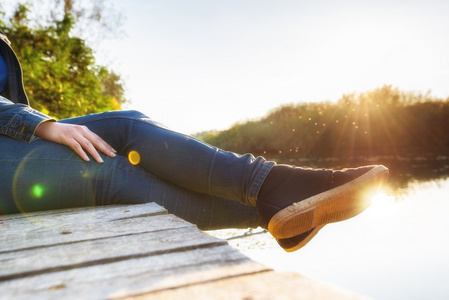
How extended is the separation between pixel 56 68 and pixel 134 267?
3.47 metres

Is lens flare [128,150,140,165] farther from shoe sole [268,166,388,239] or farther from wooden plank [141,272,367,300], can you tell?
wooden plank [141,272,367,300]

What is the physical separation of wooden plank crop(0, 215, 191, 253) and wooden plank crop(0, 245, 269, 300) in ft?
0.54

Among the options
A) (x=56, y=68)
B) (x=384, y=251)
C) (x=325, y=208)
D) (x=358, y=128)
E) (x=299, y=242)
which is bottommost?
(x=384, y=251)

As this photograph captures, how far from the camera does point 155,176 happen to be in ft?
3.25

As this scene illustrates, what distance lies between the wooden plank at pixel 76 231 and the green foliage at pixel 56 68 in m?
2.80

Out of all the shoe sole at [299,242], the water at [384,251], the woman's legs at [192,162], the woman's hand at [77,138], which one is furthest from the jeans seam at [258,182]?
the water at [384,251]

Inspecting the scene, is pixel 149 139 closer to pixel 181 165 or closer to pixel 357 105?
pixel 181 165

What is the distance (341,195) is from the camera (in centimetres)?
87

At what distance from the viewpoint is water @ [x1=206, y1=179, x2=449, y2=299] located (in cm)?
263

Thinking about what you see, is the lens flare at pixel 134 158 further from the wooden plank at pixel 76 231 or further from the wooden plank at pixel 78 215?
the wooden plank at pixel 76 231

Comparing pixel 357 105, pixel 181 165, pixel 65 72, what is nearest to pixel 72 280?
pixel 181 165

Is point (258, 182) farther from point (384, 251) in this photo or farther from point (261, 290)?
point (384, 251)

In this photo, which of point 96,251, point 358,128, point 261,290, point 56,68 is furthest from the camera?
point 358,128

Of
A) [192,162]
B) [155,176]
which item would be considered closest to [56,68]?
[155,176]
